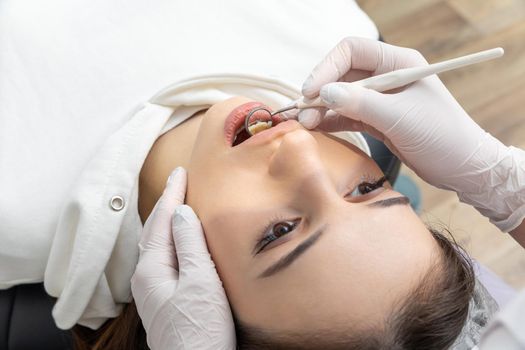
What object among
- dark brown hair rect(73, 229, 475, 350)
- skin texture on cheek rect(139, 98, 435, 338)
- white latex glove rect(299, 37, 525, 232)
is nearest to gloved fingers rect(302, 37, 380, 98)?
white latex glove rect(299, 37, 525, 232)

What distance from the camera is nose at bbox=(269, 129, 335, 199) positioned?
0.92 meters

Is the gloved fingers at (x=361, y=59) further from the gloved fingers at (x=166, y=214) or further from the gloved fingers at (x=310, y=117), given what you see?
the gloved fingers at (x=166, y=214)

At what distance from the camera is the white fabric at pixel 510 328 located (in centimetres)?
38

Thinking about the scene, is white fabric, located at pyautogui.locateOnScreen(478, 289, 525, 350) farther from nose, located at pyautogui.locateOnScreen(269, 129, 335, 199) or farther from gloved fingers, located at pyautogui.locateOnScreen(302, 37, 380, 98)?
gloved fingers, located at pyautogui.locateOnScreen(302, 37, 380, 98)

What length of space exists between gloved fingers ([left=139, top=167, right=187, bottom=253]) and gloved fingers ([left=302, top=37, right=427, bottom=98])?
0.88ft

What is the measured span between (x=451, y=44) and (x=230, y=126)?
1.51m

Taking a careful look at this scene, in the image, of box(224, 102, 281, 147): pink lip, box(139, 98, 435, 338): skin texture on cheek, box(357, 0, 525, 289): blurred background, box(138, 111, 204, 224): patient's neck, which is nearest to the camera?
box(139, 98, 435, 338): skin texture on cheek

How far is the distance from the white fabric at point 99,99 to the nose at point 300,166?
243 millimetres

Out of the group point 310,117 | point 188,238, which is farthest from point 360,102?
point 188,238

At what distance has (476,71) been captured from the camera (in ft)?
7.29

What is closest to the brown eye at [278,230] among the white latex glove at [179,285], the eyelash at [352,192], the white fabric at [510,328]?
the eyelash at [352,192]

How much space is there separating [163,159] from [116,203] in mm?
126

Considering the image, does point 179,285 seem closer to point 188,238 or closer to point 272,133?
point 188,238

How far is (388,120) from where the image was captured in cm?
104
